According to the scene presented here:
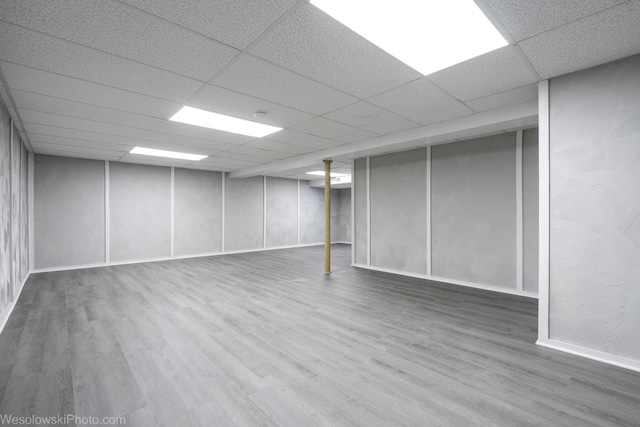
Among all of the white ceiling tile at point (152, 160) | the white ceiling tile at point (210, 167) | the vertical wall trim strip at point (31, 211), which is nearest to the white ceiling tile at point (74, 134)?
the white ceiling tile at point (152, 160)

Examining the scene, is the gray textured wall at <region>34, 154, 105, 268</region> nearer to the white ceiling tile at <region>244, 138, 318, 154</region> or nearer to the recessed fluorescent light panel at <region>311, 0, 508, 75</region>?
the white ceiling tile at <region>244, 138, 318, 154</region>

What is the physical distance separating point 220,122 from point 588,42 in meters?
3.79

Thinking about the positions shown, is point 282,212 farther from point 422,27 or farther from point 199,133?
point 422,27

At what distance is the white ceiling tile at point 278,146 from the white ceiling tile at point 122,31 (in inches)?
103

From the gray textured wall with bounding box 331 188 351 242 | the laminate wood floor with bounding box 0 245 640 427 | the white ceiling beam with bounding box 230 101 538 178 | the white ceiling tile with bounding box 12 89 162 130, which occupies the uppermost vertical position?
the white ceiling tile with bounding box 12 89 162 130

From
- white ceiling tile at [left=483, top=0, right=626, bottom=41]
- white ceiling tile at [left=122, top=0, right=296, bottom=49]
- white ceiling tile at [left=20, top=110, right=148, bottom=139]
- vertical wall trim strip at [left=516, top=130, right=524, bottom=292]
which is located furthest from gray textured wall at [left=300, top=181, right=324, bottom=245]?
white ceiling tile at [left=483, top=0, right=626, bottom=41]

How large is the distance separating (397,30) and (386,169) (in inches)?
165

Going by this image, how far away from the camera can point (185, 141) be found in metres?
5.02

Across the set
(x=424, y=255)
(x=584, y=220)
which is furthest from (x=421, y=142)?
(x=584, y=220)

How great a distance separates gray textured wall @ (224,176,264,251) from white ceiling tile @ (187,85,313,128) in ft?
18.8

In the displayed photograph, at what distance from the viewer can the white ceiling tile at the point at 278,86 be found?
8.20 feet

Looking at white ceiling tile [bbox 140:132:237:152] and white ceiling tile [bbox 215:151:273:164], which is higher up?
white ceiling tile [bbox 215:151:273:164]

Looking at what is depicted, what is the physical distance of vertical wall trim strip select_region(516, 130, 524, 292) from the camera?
4.32 metres

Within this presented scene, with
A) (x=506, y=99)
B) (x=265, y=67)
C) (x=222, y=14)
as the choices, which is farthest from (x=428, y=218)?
(x=222, y=14)
